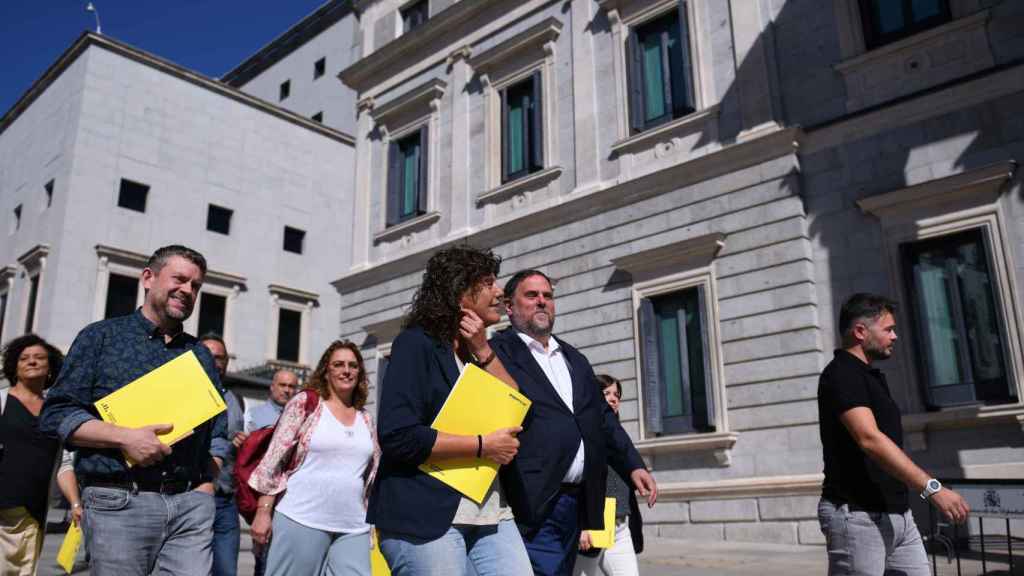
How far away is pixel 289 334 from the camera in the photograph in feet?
98.6

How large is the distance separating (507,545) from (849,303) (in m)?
2.46

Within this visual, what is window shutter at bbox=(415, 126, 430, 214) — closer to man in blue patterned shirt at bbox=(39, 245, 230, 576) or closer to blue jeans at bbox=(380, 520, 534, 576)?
man in blue patterned shirt at bbox=(39, 245, 230, 576)

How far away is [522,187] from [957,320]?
315 inches

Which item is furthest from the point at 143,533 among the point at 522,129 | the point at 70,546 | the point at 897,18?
the point at 522,129

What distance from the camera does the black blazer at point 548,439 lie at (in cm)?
315

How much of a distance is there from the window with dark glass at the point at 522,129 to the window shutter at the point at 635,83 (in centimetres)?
208

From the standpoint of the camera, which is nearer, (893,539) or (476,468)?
(476,468)

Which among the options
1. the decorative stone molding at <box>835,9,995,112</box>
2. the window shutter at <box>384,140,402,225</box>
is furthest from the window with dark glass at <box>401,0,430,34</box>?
the decorative stone molding at <box>835,9,995,112</box>

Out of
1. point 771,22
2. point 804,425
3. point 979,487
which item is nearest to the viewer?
point 979,487

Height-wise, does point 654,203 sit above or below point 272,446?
above

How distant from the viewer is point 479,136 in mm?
16578

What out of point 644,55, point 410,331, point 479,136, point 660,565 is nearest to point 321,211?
point 479,136

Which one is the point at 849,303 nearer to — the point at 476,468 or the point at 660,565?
the point at 476,468

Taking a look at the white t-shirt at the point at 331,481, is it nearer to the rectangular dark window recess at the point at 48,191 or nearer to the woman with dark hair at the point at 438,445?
the woman with dark hair at the point at 438,445
